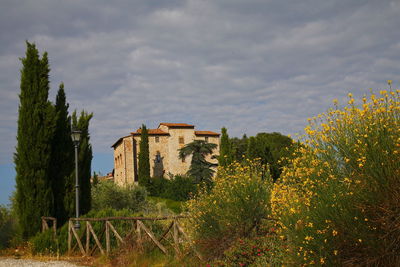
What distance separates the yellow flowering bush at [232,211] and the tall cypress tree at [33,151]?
23.2 ft

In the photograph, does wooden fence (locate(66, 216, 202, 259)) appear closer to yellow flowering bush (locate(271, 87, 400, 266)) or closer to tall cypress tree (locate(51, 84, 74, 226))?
tall cypress tree (locate(51, 84, 74, 226))

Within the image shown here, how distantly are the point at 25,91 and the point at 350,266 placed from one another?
12025 mm

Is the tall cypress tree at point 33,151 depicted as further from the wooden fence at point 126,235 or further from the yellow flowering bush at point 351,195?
the yellow flowering bush at point 351,195

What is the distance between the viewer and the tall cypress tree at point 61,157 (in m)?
13.6

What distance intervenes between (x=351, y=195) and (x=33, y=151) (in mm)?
11017

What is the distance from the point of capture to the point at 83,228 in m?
12.0

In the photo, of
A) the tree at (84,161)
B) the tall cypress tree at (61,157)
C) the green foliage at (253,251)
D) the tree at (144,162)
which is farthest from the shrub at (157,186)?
the green foliage at (253,251)

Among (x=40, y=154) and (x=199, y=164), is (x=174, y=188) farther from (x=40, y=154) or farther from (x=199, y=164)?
(x=40, y=154)

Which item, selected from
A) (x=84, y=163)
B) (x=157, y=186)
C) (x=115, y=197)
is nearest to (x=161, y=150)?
(x=157, y=186)

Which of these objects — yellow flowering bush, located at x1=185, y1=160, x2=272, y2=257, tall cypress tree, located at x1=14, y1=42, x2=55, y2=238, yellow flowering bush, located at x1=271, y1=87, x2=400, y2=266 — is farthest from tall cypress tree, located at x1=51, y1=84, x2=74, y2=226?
yellow flowering bush, located at x1=271, y1=87, x2=400, y2=266

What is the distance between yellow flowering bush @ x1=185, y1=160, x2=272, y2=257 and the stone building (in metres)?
44.9

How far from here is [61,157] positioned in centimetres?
1386

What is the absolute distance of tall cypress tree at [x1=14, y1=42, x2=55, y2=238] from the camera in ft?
41.8

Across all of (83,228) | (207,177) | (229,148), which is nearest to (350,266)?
(83,228)
